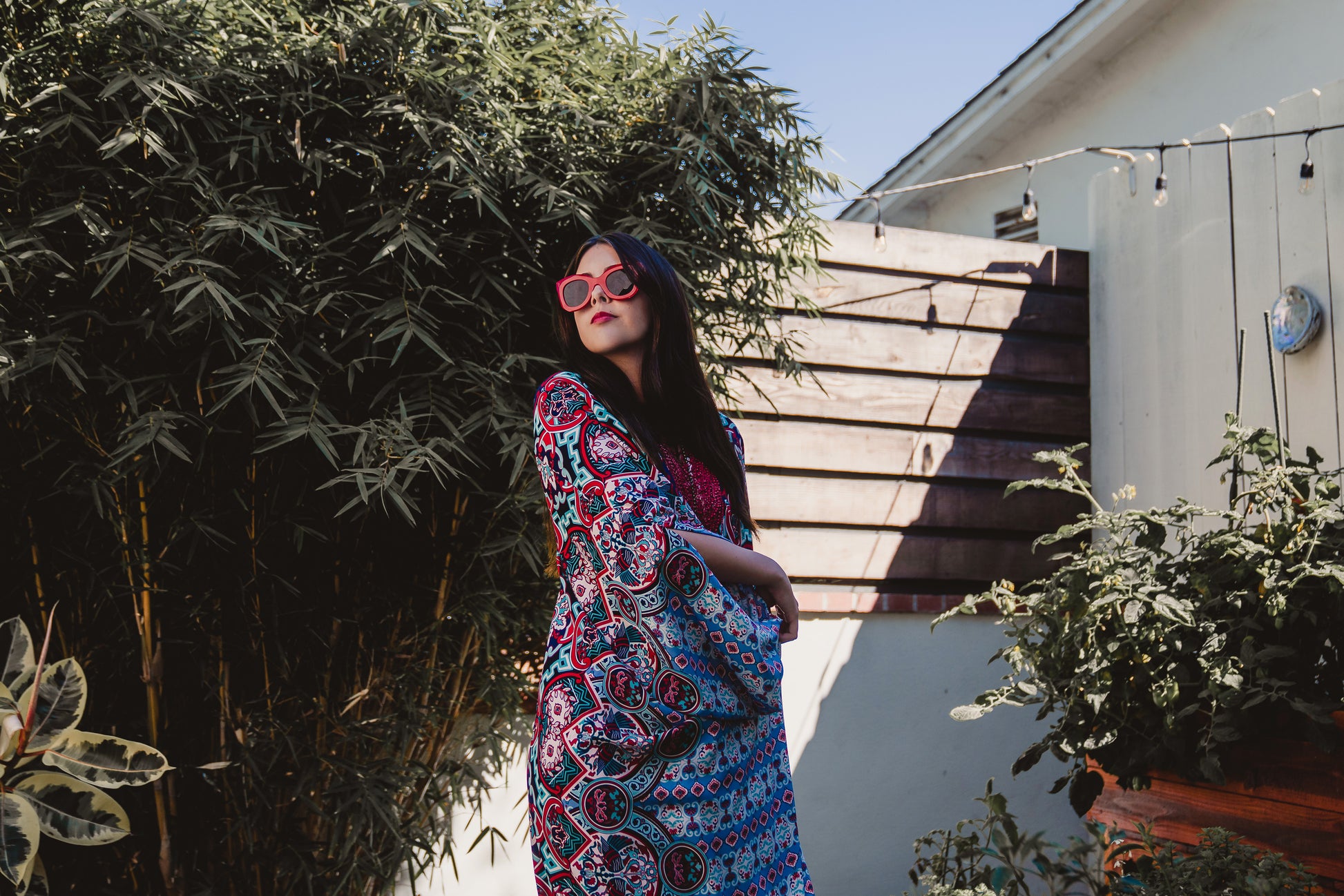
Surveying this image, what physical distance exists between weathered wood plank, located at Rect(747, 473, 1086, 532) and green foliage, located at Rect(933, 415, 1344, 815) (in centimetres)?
104

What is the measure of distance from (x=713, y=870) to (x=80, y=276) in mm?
1664

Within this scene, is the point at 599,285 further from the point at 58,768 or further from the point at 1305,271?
the point at 1305,271

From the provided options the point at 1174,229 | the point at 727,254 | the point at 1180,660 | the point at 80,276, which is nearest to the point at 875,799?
the point at 1180,660

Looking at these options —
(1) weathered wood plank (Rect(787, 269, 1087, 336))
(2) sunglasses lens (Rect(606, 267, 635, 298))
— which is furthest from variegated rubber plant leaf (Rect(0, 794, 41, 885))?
(1) weathered wood plank (Rect(787, 269, 1087, 336))

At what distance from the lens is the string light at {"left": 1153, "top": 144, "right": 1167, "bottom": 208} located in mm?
3365

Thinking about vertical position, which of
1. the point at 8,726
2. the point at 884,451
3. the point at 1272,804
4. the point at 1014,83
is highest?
the point at 1014,83

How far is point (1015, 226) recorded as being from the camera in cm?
545

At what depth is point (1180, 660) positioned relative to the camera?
2.01 meters

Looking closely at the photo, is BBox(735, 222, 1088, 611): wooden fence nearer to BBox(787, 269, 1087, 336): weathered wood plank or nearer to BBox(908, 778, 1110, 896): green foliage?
BBox(787, 269, 1087, 336): weathered wood plank

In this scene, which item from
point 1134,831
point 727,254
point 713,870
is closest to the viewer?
point 713,870

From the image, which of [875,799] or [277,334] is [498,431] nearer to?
[277,334]

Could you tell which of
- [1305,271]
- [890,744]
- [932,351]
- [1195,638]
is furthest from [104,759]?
[1305,271]

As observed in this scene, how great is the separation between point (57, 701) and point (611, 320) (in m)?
0.92

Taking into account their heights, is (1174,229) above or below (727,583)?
above
